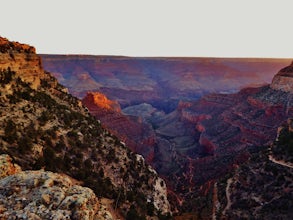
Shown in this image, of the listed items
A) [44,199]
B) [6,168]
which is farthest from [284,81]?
[44,199]

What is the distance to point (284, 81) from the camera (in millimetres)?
70500

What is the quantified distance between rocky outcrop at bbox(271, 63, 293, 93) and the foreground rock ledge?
64.8 metres

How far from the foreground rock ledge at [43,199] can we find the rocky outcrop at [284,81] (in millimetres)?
64799

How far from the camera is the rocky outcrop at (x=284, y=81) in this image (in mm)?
69062

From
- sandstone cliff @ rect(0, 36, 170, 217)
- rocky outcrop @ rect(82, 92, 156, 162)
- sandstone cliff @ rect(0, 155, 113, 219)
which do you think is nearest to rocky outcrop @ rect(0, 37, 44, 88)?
sandstone cliff @ rect(0, 36, 170, 217)

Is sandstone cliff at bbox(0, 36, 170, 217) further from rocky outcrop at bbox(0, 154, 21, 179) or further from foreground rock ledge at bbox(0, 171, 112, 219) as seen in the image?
foreground rock ledge at bbox(0, 171, 112, 219)

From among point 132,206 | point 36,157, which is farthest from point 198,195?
point 36,157

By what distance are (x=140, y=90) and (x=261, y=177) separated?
475 feet

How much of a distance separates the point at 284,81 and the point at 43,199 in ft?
224

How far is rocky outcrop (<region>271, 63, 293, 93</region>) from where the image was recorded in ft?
227

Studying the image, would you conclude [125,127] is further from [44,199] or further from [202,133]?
[44,199]

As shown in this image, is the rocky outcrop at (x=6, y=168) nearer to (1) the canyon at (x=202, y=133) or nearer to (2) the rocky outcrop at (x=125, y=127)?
(1) the canyon at (x=202, y=133)

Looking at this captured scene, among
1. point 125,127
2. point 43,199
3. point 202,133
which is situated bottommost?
point 202,133

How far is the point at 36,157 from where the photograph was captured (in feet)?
71.5
